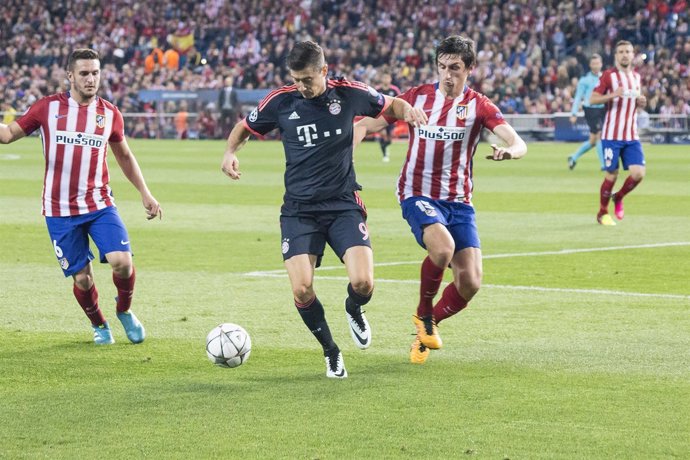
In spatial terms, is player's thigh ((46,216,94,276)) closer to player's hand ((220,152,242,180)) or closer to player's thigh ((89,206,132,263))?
player's thigh ((89,206,132,263))

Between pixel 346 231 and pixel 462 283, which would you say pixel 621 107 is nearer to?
pixel 462 283

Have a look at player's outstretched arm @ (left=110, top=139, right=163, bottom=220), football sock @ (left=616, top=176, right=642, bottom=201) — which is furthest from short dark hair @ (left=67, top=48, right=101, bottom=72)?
football sock @ (left=616, top=176, right=642, bottom=201)

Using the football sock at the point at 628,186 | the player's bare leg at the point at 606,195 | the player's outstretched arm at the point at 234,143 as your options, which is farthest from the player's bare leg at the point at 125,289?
the football sock at the point at 628,186

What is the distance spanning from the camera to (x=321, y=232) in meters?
7.62

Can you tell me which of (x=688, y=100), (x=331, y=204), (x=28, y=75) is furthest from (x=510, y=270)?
(x=28, y=75)

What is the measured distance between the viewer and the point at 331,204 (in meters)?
7.60

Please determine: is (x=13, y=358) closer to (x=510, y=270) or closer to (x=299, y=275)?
(x=299, y=275)

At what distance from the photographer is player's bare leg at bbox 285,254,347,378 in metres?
7.27

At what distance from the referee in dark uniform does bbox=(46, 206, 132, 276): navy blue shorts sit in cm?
124

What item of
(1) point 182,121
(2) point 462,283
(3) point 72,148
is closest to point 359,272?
(2) point 462,283

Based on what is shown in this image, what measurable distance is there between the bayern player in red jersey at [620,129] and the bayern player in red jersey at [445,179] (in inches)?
325

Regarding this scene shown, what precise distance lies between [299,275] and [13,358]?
1.90 meters

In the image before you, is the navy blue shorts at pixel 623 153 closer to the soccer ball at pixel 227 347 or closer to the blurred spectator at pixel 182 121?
the soccer ball at pixel 227 347

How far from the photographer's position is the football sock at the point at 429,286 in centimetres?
A: 813
